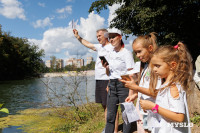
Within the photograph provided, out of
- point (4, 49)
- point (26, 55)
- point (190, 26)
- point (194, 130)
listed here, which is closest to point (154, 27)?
point (190, 26)

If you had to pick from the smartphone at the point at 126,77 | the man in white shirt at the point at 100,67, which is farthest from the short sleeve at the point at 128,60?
the man in white shirt at the point at 100,67

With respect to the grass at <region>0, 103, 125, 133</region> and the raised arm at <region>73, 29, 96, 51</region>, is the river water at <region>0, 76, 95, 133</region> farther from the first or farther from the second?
the raised arm at <region>73, 29, 96, 51</region>

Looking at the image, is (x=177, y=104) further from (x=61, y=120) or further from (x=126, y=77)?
(x=61, y=120)

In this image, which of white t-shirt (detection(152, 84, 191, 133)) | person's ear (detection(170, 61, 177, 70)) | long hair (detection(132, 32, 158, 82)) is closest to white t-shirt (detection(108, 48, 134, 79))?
long hair (detection(132, 32, 158, 82))

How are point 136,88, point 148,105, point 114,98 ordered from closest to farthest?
point 148,105
point 136,88
point 114,98

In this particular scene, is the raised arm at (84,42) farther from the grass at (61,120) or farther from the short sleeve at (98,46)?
the grass at (61,120)

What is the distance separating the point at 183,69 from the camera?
→ 1530 mm

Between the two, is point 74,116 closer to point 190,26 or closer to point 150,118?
point 150,118

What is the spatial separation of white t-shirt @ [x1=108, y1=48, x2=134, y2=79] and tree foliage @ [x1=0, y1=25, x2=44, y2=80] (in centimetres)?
3519

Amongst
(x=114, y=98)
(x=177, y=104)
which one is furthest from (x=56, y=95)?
(x=177, y=104)

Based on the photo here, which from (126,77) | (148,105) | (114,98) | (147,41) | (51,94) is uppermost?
(147,41)

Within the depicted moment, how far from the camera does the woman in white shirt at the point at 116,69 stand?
254 cm

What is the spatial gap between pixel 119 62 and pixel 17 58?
48275 mm

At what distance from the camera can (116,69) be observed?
103 inches
